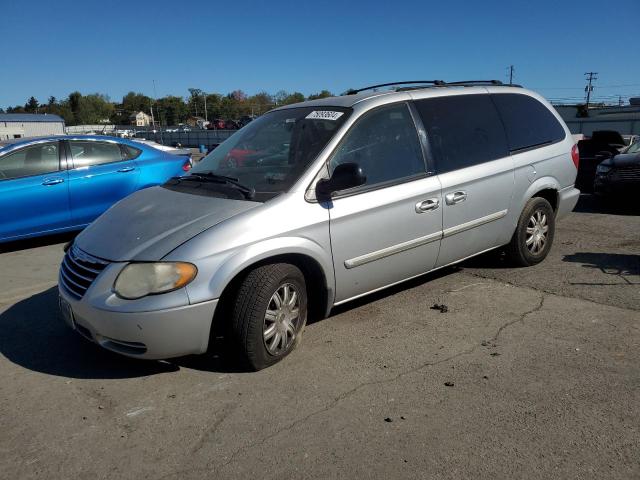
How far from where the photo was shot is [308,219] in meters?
3.68

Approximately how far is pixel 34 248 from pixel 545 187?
21.0 feet

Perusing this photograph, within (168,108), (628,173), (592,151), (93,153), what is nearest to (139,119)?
(168,108)

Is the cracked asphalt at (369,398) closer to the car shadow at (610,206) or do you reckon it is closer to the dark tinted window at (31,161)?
the dark tinted window at (31,161)

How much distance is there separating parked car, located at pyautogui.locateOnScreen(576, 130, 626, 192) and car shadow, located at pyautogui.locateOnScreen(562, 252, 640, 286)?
5.58 m

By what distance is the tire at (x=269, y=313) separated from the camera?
3.37 m

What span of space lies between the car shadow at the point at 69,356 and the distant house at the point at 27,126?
5375cm

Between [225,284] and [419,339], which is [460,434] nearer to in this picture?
[419,339]

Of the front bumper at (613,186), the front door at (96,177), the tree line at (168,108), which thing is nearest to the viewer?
the front door at (96,177)

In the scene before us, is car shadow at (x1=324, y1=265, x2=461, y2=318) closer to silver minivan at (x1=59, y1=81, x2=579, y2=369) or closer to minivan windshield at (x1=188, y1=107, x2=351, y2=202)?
silver minivan at (x1=59, y1=81, x2=579, y2=369)

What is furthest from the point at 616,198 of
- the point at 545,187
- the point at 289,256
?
the point at 289,256

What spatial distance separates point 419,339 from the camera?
4023 millimetres

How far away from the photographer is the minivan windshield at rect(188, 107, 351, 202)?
3.93m

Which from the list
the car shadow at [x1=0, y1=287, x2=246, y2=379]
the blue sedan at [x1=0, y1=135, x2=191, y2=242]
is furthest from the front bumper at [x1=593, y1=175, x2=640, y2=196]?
the car shadow at [x1=0, y1=287, x2=246, y2=379]

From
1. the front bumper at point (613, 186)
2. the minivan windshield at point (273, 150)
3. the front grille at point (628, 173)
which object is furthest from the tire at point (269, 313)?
the front grille at point (628, 173)
